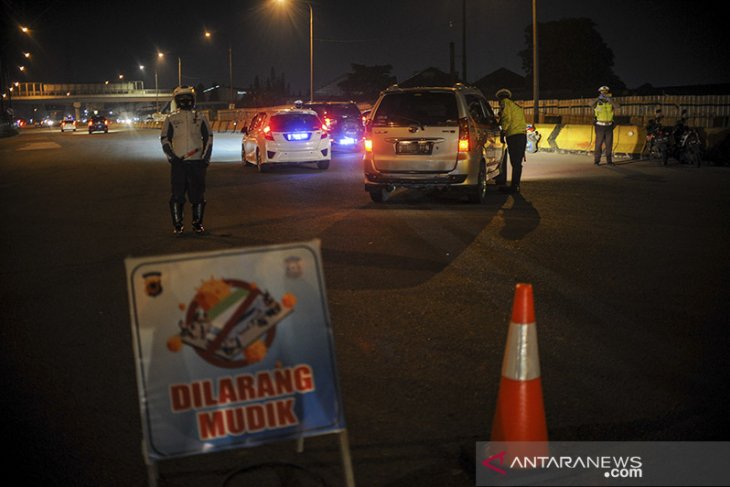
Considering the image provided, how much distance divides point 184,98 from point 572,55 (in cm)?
8693

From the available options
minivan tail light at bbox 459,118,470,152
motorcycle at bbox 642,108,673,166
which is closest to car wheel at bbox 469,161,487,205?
minivan tail light at bbox 459,118,470,152

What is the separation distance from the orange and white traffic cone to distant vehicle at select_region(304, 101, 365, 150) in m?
25.1

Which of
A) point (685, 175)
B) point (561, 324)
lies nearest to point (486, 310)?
point (561, 324)

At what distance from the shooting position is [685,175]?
1989 cm

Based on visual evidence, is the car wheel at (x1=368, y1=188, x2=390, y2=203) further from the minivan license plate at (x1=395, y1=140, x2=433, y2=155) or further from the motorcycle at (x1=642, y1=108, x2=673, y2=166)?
the motorcycle at (x1=642, y1=108, x2=673, y2=166)

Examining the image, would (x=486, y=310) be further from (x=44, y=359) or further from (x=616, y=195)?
(x=616, y=195)

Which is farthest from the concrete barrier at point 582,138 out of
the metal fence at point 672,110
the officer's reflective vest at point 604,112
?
the officer's reflective vest at point 604,112

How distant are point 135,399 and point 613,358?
3.13 meters

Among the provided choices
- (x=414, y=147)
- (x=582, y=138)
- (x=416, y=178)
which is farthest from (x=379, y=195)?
(x=582, y=138)

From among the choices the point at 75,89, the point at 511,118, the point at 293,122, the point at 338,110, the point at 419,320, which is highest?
the point at 75,89

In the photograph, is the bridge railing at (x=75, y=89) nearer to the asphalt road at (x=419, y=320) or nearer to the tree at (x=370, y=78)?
the tree at (x=370, y=78)

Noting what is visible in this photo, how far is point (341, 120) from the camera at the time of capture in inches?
1163

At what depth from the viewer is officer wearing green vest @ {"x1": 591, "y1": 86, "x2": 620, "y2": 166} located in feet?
72.3

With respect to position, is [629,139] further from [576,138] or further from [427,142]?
[427,142]
